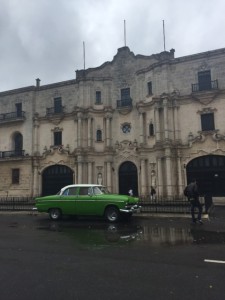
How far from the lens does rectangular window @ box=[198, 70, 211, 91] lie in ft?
95.8

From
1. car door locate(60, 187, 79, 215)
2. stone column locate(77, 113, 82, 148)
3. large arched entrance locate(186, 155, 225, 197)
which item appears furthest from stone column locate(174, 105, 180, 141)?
car door locate(60, 187, 79, 215)

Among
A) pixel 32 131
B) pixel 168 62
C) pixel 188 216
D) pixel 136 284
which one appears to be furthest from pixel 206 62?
pixel 136 284

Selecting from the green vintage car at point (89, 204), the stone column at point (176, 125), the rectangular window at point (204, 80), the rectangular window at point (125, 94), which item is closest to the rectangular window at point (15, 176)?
the rectangular window at point (125, 94)

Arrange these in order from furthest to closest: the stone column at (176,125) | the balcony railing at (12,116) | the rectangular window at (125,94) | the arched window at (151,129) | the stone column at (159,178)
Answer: the balcony railing at (12,116), the rectangular window at (125,94), the arched window at (151,129), the stone column at (176,125), the stone column at (159,178)

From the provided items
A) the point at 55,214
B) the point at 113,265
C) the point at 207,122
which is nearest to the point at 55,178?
the point at 207,122

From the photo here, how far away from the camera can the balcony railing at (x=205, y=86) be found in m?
28.6

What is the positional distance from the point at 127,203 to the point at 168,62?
805 inches

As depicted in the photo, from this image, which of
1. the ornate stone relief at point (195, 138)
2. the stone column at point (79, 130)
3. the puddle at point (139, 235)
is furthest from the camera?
the stone column at point (79, 130)

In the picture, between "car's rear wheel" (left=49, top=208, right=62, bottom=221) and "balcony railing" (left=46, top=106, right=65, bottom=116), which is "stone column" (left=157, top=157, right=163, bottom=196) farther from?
"car's rear wheel" (left=49, top=208, right=62, bottom=221)

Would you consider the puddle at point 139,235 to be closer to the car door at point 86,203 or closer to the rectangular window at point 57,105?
the car door at point 86,203

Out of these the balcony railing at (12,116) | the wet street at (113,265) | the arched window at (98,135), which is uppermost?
the balcony railing at (12,116)

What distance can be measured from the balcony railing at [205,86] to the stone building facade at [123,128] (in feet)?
0.31

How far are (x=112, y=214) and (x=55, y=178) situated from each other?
20.9 meters

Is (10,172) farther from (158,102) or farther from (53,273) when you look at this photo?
(53,273)
